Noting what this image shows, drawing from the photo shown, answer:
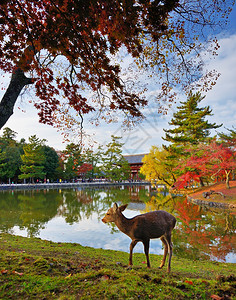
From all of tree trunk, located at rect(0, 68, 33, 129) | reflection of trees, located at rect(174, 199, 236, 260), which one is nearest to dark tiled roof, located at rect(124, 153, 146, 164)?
reflection of trees, located at rect(174, 199, 236, 260)

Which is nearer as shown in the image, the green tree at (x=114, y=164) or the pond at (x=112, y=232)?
the pond at (x=112, y=232)

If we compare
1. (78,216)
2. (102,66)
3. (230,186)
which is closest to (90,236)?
(78,216)

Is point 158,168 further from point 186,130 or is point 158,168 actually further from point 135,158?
point 135,158

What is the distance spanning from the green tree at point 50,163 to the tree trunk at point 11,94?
3398cm

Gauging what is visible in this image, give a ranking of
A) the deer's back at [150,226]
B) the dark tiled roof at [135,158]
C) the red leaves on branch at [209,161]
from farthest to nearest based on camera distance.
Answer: the dark tiled roof at [135,158] → the red leaves on branch at [209,161] → the deer's back at [150,226]

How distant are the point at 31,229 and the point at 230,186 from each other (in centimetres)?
1606

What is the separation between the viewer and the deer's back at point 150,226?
10.5 ft

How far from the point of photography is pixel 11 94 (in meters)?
3.14

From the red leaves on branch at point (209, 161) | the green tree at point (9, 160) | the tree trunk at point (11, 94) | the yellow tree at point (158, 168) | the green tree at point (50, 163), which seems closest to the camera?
the tree trunk at point (11, 94)

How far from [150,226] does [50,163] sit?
117 ft

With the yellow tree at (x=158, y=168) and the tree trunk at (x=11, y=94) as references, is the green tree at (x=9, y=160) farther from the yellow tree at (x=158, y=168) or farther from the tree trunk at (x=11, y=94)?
the tree trunk at (x=11, y=94)

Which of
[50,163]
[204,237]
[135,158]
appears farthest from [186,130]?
[135,158]

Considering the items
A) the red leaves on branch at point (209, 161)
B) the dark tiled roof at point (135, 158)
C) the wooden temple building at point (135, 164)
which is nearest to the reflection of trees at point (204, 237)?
the red leaves on branch at point (209, 161)

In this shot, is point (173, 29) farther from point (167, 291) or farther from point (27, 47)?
point (167, 291)
